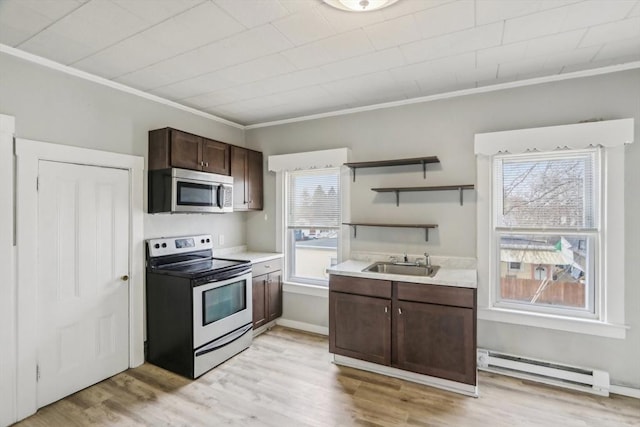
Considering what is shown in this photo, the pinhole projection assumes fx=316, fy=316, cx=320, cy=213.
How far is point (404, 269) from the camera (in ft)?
10.6

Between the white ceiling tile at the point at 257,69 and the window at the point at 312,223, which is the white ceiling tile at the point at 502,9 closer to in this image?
the white ceiling tile at the point at 257,69

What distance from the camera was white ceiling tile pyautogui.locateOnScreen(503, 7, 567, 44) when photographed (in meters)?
1.86

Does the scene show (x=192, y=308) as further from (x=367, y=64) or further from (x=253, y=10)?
(x=367, y=64)

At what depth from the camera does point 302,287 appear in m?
3.93

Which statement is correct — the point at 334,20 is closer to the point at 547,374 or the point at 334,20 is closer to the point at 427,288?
the point at 427,288

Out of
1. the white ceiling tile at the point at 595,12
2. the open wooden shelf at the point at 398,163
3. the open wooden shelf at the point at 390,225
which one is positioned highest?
the white ceiling tile at the point at 595,12

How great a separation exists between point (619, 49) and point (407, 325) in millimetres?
2604

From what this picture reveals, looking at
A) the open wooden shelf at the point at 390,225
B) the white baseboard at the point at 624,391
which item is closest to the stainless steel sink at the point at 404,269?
the open wooden shelf at the point at 390,225

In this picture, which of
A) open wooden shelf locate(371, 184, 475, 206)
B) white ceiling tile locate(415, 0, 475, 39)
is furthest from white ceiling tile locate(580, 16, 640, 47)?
open wooden shelf locate(371, 184, 475, 206)

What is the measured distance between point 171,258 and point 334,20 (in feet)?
8.68

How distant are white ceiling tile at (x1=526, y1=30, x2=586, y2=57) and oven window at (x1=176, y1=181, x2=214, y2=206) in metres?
3.00

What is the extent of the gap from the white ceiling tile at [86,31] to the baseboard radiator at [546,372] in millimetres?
3755

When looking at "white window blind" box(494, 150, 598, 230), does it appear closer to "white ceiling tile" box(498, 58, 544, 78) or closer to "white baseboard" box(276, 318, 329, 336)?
"white ceiling tile" box(498, 58, 544, 78)

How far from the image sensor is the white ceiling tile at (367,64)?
237 centimetres
